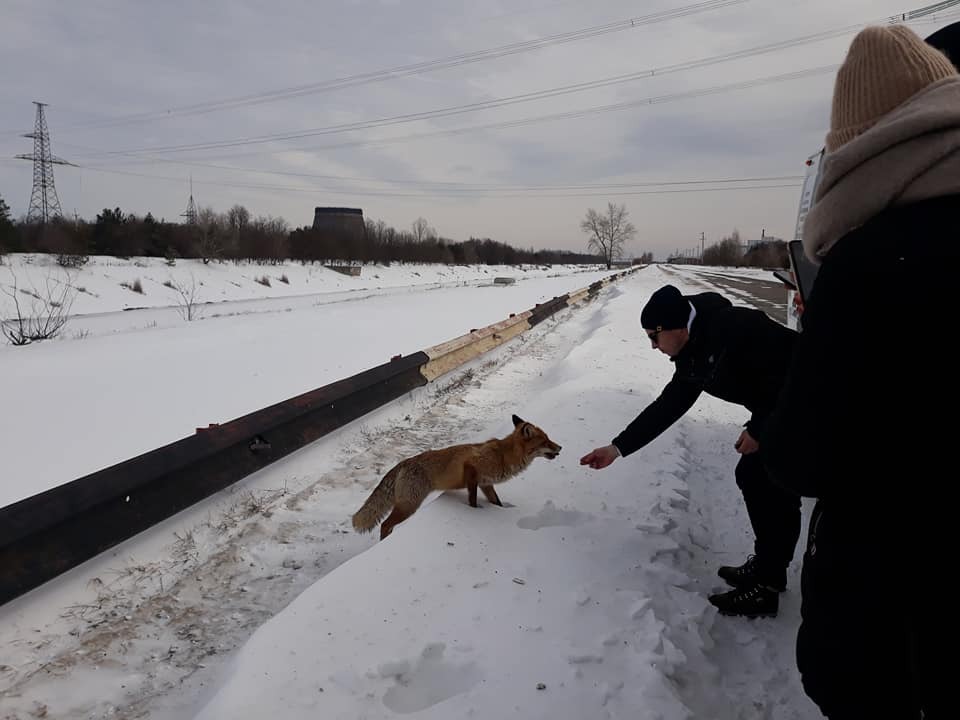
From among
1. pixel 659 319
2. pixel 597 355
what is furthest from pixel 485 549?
pixel 597 355

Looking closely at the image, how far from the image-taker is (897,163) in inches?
44.5

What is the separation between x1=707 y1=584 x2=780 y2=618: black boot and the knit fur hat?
2676 millimetres

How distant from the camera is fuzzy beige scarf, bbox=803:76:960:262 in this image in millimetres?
1086

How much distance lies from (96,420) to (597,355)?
7620mm

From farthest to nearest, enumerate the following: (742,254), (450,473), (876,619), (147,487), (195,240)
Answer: (742,254) → (195,240) → (450,473) → (147,487) → (876,619)

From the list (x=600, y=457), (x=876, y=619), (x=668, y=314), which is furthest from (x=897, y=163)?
(x=600, y=457)

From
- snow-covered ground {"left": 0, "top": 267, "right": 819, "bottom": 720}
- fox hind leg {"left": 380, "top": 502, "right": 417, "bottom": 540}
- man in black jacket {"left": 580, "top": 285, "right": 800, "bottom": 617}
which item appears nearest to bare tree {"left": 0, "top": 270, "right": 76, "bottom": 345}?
snow-covered ground {"left": 0, "top": 267, "right": 819, "bottom": 720}

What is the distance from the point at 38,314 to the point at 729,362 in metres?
18.2

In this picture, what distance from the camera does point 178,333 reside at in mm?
10188

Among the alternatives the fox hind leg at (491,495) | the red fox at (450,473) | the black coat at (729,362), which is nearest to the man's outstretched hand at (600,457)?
the black coat at (729,362)

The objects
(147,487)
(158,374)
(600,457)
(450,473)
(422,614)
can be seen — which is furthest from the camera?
(158,374)

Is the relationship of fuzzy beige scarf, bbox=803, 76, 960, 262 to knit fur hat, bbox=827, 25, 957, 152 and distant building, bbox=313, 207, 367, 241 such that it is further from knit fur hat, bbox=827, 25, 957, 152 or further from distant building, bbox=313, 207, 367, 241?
distant building, bbox=313, 207, 367, 241

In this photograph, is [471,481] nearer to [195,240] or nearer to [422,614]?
[422,614]

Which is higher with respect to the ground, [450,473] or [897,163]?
[897,163]
